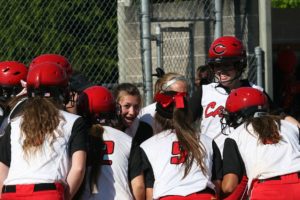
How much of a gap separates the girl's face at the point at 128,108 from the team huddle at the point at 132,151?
0.32 metres

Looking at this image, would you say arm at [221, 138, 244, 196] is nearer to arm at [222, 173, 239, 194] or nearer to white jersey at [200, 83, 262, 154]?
arm at [222, 173, 239, 194]

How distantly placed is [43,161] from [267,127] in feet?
5.70

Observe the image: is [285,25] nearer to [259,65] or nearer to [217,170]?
[259,65]

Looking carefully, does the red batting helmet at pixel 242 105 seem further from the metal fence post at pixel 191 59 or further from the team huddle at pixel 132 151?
the metal fence post at pixel 191 59

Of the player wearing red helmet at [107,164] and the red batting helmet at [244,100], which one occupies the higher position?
the red batting helmet at [244,100]

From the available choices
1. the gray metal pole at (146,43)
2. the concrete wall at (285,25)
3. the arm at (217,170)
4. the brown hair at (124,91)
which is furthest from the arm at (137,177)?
the concrete wall at (285,25)

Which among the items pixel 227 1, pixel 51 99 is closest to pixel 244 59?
pixel 51 99

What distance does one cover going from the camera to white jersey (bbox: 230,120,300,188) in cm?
633

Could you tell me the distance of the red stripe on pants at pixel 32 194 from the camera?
226 inches

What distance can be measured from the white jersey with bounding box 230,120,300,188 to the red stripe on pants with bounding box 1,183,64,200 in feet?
4.79

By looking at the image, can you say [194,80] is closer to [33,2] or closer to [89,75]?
[89,75]

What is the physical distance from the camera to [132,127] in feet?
24.0

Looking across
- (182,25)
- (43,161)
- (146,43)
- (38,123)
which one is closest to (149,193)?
(43,161)

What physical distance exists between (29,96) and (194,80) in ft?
14.0
